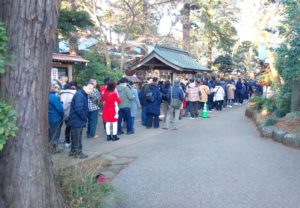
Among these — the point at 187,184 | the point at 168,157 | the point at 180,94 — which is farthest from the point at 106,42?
the point at 187,184

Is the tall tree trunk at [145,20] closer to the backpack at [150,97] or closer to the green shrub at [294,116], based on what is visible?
the backpack at [150,97]

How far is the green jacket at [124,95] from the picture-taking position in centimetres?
1149

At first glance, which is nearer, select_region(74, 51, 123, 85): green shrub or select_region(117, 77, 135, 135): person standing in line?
select_region(117, 77, 135, 135): person standing in line

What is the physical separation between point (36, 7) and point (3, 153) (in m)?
1.53

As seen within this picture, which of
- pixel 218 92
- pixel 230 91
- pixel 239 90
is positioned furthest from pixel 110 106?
pixel 239 90

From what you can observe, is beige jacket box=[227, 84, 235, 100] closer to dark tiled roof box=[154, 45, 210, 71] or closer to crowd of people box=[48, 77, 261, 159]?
dark tiled roof box=[154, 45, 210, 71]

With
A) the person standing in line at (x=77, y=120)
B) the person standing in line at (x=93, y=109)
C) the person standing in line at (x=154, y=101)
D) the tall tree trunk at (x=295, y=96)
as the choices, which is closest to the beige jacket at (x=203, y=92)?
the person standing in line at (x=154, y=101)

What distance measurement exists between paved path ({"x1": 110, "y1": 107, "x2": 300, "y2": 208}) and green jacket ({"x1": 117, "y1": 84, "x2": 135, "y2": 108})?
1082 mm

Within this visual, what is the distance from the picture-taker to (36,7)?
3.75 metres

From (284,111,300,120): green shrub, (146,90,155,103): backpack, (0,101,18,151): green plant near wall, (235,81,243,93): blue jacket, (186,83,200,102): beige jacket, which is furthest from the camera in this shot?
(235,81,243,93): blue jacket

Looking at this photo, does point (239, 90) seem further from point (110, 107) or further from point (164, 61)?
point (110, 107)

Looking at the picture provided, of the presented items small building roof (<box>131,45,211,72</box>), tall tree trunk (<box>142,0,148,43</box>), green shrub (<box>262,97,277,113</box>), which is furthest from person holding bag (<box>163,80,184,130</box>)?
tall tree trunk (<box>142,0,148,43</box>)

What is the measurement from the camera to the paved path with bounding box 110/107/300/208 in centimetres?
552

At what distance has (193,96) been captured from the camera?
651 inches
